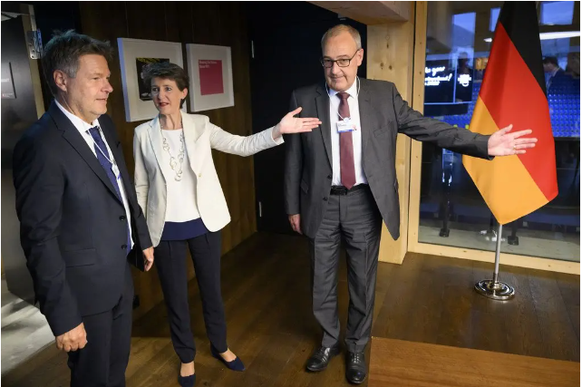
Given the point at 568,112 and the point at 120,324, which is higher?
the point at 568,112

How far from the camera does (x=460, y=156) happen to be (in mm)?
3512

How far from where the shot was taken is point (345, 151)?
212cm

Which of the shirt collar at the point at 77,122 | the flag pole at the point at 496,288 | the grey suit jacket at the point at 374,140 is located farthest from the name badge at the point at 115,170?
the flag pole at the point at 496,288

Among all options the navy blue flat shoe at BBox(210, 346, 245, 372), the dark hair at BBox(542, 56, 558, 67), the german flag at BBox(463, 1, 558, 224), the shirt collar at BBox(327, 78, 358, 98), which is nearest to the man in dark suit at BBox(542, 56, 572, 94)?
the dark hair at BBox(542, 56, 558, 67)

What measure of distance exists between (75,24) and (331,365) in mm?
2248

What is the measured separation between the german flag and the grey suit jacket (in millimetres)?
982

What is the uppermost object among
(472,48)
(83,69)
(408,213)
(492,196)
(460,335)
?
(472,48)

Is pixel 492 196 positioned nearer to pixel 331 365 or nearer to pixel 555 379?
pixel 331 365

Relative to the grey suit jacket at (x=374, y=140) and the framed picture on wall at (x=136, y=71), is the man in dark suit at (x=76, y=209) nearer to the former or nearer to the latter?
the grey suit jacket at (x=374, y=140)

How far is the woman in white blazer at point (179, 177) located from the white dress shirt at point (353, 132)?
143 millimetres

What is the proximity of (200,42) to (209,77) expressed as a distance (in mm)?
274

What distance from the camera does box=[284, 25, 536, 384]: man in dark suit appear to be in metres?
2.04

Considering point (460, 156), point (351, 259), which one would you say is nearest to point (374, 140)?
point (351, 259)

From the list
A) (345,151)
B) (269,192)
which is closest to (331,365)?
(345,151)
